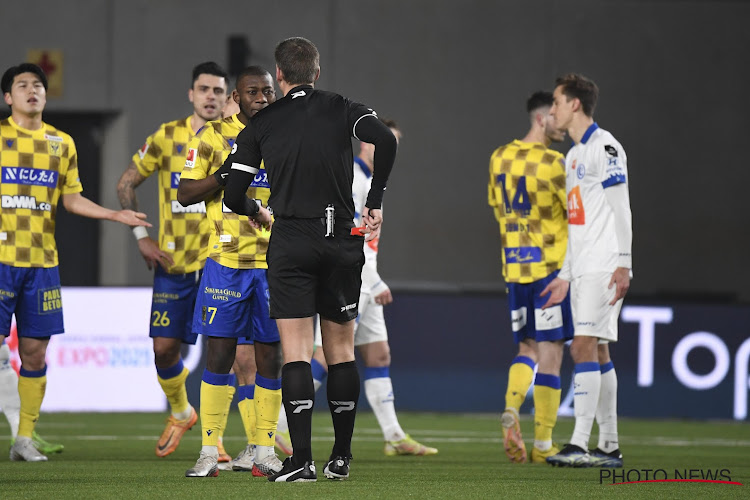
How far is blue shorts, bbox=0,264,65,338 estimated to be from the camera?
6730mm

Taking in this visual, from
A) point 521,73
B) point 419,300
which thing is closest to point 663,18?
point 521,73

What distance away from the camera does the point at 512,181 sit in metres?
7.32

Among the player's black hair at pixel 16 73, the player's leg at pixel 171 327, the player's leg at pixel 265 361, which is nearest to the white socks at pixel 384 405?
the player's leg at pixel 171 327

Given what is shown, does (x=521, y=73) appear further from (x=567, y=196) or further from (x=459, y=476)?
(x=459, y=476)

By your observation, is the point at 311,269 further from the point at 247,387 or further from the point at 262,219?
the point at 247,387

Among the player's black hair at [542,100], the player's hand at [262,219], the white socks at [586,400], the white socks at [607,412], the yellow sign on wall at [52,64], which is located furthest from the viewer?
the yellow sign on wall at [52,64]

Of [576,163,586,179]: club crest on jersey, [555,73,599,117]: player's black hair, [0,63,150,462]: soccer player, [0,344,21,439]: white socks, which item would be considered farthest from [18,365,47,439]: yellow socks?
[555,73,599,117]: player's black hair

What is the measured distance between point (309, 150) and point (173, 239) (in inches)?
81.5

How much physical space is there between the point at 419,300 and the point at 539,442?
156 inches

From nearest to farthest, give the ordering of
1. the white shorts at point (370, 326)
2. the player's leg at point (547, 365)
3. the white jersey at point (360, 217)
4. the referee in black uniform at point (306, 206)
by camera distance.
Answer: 1. the referee in black uniform at point (306, 206)
2. the player's leg at point (547, 365)
3. the white jersey at point (360, 217)
4. the white shorts at point (370, 326)

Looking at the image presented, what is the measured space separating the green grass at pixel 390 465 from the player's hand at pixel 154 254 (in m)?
1.15

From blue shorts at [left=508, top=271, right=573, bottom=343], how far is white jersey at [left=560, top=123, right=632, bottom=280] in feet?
1.37

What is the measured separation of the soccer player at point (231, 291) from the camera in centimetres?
585

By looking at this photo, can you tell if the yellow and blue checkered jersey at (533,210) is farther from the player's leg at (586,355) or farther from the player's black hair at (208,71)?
the player's black hair at (208,71)
